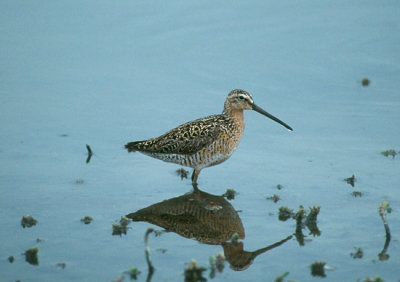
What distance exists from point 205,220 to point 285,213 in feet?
2.58

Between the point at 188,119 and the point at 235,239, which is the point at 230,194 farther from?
the point at 188,119

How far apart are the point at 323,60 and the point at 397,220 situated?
5060 millimetres

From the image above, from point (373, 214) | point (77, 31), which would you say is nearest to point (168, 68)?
point (77, 31)

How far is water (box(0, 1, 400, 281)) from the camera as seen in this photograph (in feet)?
20.7

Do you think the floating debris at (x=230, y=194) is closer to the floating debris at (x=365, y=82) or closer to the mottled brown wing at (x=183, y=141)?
the mottled brown wing at (x=183, y=141)

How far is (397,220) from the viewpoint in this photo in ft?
22.7

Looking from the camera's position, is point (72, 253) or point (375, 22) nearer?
point (72, 253)

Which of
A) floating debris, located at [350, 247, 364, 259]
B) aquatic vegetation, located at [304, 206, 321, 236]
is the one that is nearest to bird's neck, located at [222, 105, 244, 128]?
aquatic vegetation, located at [304, 206, 321, 236]

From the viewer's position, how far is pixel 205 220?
7.12m

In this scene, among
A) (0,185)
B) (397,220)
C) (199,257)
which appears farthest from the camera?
(0,185)

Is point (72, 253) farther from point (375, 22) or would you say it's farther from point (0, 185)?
point (375, 22)

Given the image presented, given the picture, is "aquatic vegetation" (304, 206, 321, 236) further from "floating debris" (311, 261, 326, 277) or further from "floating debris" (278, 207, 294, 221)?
"floating debris" (311, 261, 326, 277)

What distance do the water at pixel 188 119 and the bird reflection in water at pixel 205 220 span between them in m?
0.10

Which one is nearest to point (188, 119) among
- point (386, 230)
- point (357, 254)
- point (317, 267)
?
point (386, 230)
